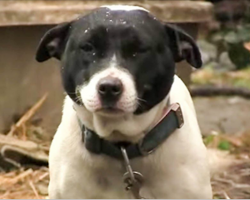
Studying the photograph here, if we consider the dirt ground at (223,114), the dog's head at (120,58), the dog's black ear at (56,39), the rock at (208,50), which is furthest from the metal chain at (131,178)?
the rock at (208,50)

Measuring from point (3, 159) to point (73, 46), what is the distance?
5.14 feet

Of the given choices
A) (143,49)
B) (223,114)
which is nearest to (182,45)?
(143,49)

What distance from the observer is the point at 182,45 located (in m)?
2.77

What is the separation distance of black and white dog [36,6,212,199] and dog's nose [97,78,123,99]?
0.05 meters

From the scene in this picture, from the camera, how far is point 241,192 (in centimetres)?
387

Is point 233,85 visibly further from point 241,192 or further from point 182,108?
point 182,108

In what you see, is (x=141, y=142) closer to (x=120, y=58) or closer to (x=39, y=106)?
(x=120, y=58)

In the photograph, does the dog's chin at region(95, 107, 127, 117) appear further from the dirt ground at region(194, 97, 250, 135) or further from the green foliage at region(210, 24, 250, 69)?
the green foliage at region(210, 24, 250, 69)

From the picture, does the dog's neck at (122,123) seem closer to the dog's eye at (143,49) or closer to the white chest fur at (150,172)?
the white chest fur at (150,172)

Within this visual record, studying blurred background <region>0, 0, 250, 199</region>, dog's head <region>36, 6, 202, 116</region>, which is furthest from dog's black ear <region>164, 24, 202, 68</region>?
blurred background <region>0, 0, 250, 199</region>

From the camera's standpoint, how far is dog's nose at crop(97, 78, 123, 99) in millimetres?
2463

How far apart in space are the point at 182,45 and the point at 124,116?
32 centimetres

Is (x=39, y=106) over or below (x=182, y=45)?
below

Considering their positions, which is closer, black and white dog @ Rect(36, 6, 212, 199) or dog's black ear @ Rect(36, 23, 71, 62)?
black and white dog @ Rect(36, 6, 212, 199)
